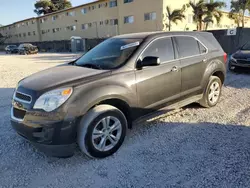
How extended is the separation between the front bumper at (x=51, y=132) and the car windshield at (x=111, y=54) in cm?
116

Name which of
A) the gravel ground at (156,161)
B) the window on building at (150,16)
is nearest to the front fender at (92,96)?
the gravel ground at (156,161)

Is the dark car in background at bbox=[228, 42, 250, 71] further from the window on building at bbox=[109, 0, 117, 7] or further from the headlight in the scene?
the window on building at bbox=[109, 0, 117, 7]

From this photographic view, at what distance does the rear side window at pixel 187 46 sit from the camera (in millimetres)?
4188

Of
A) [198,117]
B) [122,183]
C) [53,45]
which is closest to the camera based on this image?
[122,183]

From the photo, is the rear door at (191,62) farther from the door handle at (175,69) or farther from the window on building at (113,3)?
the window on building at (113,3)

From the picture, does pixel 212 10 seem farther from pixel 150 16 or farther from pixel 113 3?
pixel 113 3

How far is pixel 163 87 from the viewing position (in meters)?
3.84

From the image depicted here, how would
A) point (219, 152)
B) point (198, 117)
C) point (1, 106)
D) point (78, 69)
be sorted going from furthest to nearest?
point (1, 106) < point (198, 117) < point (78, 69) < point (219, 152)

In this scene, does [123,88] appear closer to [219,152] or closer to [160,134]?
[160,134]

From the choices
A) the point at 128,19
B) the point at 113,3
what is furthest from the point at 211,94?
the point at 113,3

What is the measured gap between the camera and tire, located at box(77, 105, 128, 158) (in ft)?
9.66

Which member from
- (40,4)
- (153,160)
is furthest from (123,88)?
(40,4)

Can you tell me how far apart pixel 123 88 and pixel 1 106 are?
13.3 ft

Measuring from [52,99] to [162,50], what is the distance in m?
2.15
